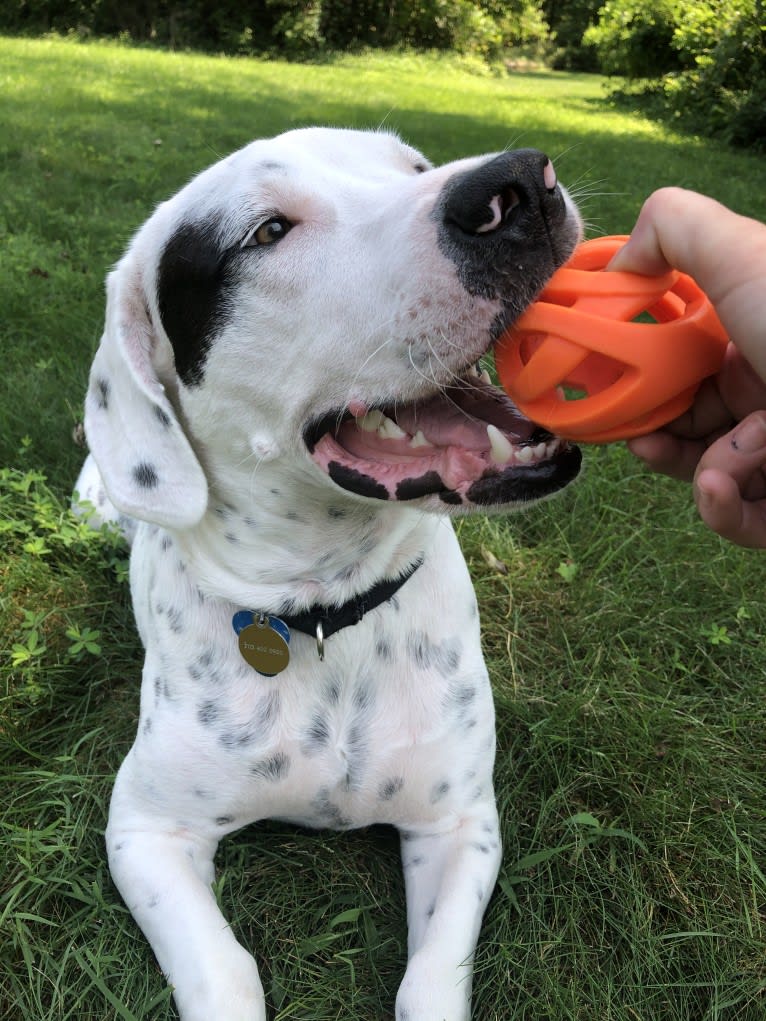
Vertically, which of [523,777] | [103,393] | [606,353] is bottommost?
[523,777]

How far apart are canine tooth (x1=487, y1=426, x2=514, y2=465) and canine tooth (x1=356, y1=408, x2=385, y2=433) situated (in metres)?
0.28

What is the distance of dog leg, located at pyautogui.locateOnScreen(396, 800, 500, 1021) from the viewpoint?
1926 mm

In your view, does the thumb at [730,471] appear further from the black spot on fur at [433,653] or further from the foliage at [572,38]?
the foliage at [572,38]

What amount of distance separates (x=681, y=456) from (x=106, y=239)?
201 inches

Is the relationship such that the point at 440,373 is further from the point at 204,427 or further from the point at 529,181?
the point at 204,427

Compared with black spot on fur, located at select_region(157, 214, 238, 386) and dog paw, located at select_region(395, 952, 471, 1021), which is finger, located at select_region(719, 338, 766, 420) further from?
dog paw, located at select_region(395, 952, 471, 1021)

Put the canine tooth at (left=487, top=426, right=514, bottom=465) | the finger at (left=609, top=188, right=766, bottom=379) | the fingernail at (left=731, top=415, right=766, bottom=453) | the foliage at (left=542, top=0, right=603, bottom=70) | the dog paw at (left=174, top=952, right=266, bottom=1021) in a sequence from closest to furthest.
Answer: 1. the finger at (left=609, top=188, right=766, bottom=379)
2. the fingernail at (left=731, top=415, right=766, bottom=453)
3. the canine tooth at (left=487, top=426, right=514, bottom=465)
4. the dog paw at (left=174, top=952, right=266, bottom=1021)
5. the foliage at (left=542, top=0, right=603, bottom=70)

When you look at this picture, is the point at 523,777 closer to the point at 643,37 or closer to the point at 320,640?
the point at 320,640

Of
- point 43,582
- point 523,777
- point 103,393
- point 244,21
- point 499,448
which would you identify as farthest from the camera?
point 244,21

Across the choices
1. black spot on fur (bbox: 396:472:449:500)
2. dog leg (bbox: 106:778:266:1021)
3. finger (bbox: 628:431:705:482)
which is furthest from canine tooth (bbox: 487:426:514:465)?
dog leg (bbox: 106:778:266:1021)

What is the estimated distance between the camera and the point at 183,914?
2037 millimetres

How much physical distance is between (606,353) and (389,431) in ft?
1.77

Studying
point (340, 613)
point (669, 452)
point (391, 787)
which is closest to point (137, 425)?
point (340, 613)

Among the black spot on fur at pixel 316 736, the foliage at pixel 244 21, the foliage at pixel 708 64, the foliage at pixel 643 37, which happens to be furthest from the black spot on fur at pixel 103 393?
the foliage at pixel 244 21
